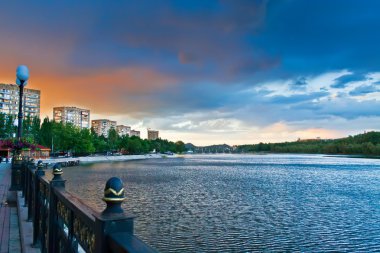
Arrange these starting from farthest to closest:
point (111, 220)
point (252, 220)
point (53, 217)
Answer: point (252, 220) < point (53, 217) < point (111, 220)

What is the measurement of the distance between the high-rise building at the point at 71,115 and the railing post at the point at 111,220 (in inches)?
7274

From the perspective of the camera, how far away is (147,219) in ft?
54.5

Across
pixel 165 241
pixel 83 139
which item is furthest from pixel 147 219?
pixel 83 139

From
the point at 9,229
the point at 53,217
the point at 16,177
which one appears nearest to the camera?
the point at 53,217

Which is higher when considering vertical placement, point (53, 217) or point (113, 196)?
point (113, 196)

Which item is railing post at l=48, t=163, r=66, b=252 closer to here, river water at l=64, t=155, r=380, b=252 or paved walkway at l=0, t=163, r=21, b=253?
paved walkway at l=0, t=163, r=21, b=253

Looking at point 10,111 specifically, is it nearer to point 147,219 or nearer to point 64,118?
point 64,118

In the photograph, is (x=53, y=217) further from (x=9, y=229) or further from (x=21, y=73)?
(x=21, y=73)

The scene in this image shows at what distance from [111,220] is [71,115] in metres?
190

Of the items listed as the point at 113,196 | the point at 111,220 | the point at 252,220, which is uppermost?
the point at 113,196

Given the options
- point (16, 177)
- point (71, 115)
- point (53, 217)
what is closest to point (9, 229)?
point (53, 217)

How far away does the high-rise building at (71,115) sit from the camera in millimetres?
178375

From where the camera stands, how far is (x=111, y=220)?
6.10ft

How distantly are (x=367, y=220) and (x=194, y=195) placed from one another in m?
12.1
